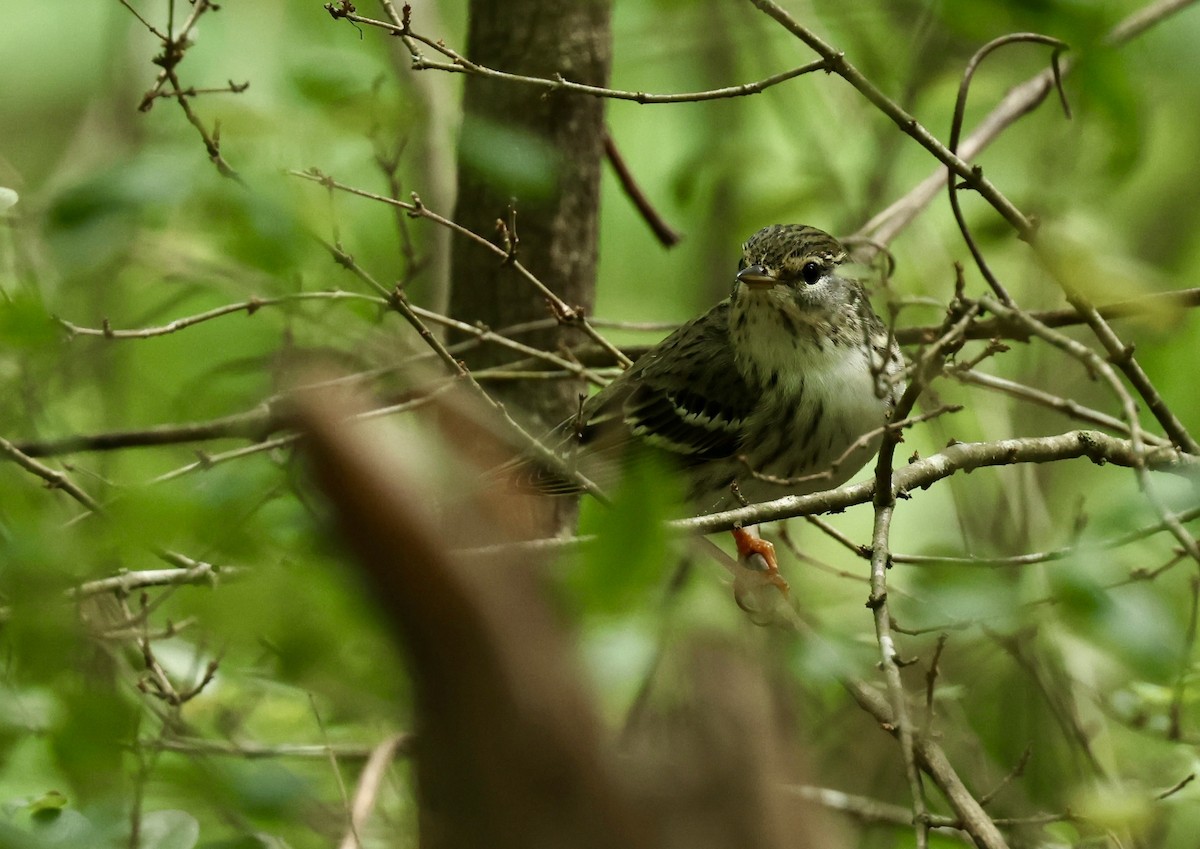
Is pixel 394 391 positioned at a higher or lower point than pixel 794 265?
lower

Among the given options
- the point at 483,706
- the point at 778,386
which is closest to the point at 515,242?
the point at 778,386

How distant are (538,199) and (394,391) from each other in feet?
3.96

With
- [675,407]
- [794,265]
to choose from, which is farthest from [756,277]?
[675,407]

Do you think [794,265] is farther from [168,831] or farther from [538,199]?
[168,831]

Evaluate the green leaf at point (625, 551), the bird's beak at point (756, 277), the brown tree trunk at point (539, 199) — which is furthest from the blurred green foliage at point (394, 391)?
the bird's beak at point (756, 277)

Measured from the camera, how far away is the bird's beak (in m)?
4.63

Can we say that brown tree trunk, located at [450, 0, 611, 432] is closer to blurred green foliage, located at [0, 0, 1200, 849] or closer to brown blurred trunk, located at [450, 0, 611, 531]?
brown blurred trunk, located at [450, 0, 611, 531]

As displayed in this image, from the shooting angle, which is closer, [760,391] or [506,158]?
[506,158]

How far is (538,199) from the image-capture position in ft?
14.5

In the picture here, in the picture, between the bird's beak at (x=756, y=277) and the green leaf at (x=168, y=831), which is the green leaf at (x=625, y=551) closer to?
the green leaf at (x=168, y=831)

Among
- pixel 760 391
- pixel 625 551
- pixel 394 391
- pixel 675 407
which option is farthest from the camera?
pixel 675 407

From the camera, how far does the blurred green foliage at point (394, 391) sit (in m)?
2.04

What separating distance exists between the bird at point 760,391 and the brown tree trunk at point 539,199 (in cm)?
33

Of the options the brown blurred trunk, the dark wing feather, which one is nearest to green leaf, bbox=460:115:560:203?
the brown blurred trunk
